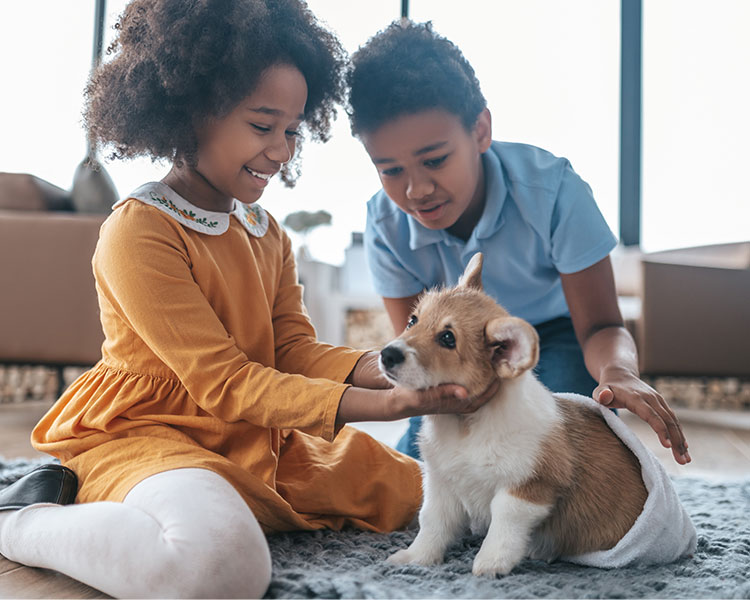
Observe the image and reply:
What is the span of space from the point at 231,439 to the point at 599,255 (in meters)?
0.91

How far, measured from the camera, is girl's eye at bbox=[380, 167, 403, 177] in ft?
4.65

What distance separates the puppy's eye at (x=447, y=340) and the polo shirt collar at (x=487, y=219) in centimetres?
62

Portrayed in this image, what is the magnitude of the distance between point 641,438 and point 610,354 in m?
1.49

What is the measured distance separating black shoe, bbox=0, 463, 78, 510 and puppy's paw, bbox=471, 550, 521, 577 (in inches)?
25.6

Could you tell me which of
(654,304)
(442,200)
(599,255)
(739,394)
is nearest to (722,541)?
(599,255)

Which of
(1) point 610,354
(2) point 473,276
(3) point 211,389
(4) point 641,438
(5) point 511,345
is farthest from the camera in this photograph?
(4) point 641,438

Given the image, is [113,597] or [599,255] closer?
[113,597]

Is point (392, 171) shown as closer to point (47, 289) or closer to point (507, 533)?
point (507, 533)

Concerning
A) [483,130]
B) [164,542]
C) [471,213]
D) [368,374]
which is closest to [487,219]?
[471,213]

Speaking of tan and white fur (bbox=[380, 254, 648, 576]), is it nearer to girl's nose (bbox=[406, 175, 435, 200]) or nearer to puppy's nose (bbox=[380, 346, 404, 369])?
puppy's nose (bbox=[380, 346, 404, 369])

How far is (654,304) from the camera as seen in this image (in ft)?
10.1

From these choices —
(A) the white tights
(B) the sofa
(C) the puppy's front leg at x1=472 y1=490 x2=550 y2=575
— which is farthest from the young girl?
(B) the sofa

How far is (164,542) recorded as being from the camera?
33.4 inches

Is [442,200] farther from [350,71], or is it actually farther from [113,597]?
[113,597]
